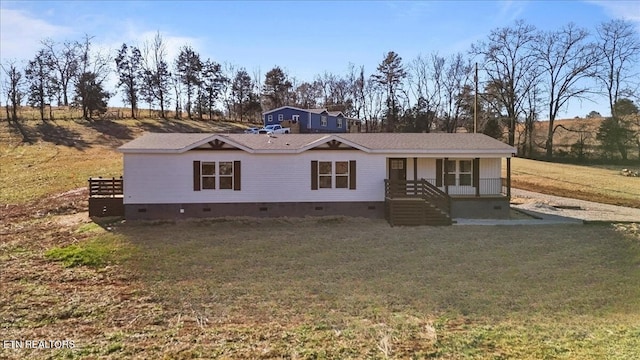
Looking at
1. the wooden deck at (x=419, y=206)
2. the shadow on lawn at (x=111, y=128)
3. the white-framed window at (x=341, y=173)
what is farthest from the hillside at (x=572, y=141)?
the shadow on lawn at (x=111, y=128)

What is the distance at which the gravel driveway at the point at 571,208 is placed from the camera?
1930cm

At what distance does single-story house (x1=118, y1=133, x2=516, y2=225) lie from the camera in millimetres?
18594

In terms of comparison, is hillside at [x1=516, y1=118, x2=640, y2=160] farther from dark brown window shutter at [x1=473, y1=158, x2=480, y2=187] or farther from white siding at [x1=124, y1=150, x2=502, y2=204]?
white siding at [x1=124, y1=150, x2=502, y2=204]

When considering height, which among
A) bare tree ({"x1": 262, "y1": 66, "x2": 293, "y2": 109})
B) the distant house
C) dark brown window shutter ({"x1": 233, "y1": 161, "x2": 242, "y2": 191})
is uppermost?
bare tree ({"x1": 262, "y1": 66, "x2": 293, "y2": 109})

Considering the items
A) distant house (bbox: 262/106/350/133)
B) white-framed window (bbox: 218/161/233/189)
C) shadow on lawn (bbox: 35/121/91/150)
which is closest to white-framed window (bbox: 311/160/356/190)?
white-framed window (bbox: 218/161/233/189)

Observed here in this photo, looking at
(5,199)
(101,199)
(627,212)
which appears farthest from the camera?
(5,199)

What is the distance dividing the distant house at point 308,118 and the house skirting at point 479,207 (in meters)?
27.0

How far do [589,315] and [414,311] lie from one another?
338cm

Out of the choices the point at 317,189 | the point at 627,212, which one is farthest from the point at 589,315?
the point at 627,212

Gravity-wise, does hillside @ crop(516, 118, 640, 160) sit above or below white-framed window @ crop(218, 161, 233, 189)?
above

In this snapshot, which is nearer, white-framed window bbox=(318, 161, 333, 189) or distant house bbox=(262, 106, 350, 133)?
white-framed window bbox=(318, 161, 333, 189)

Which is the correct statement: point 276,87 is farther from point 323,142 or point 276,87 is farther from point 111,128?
point 323,142

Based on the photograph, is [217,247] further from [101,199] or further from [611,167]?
[611,167]

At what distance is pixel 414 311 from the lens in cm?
870
